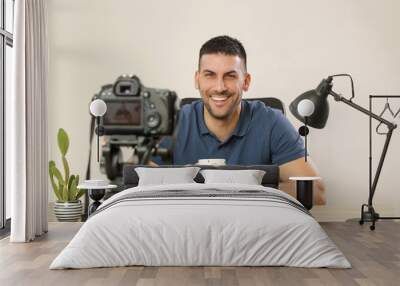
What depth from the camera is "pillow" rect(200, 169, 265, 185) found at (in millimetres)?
5332

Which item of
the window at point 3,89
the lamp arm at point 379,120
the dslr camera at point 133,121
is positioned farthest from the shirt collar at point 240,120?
the window at point 3,89

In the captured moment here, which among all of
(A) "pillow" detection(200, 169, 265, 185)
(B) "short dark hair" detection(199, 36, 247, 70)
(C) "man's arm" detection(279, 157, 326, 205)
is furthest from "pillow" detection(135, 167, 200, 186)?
(B) "short dark hair" detection(199, 36, 247, 70)

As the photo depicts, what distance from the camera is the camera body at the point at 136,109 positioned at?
5.91 m

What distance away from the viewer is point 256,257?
3.80m

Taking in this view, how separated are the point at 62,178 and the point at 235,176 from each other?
175 centimetres

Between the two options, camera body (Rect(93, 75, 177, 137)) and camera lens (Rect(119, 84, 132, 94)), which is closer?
camera body (Rect(93, 75, 177, 137))

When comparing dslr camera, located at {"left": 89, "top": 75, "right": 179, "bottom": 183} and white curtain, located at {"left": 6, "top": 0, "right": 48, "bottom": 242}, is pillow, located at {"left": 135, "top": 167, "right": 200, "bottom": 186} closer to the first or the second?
dslr camera, located at {"left": 89, "top": 75, "right": 179, "bottom": 183}

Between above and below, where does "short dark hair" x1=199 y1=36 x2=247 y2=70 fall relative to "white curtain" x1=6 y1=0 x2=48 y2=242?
above

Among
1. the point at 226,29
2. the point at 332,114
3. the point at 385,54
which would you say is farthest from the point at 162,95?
the point at 385,54

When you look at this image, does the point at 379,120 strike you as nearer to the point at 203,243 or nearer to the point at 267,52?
the point at 267,52

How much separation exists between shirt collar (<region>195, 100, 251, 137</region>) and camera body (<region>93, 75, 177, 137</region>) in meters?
0.24

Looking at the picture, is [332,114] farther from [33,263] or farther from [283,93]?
[33,263]

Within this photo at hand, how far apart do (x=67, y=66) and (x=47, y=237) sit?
186 centimetres

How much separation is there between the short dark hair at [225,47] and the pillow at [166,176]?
127cm
